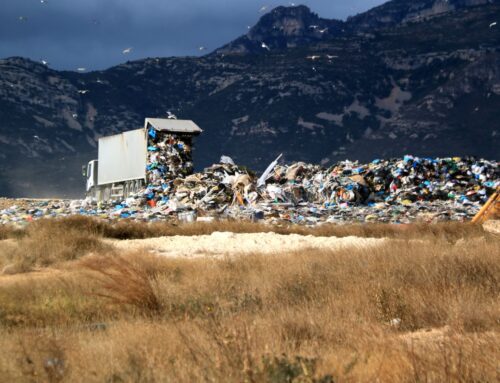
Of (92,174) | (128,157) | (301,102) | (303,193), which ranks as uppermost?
(301,102)

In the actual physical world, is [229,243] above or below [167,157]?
below

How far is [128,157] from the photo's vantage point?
2928 centimetres

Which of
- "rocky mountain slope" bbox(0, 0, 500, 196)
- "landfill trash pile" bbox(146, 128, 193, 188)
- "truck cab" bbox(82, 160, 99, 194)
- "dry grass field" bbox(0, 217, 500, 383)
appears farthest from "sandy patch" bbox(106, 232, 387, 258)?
"rocky mountain slope" bbox(0, 0, 500, 196)

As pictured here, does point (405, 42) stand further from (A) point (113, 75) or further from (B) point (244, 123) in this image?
(A) point (113, 75)

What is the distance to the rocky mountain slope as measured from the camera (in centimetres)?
13112

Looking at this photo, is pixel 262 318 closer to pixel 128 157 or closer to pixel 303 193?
pixel 303 193

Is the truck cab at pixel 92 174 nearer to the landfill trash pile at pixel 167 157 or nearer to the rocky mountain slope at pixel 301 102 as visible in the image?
the landfill trash pile at pixel 167 157

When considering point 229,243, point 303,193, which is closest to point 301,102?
point 303,193

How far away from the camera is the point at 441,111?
478 ft

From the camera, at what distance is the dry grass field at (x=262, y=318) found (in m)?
4.19

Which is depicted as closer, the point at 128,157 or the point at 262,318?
the point at 262,318

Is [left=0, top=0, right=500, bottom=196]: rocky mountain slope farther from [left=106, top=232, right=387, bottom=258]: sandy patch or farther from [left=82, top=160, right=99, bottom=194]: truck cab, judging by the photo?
[left=106, top=232, right=387, bottom=258]: sandy patch

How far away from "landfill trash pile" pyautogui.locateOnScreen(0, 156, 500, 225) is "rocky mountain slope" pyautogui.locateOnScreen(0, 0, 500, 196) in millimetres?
83883

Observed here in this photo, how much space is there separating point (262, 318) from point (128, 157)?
2386 cm
